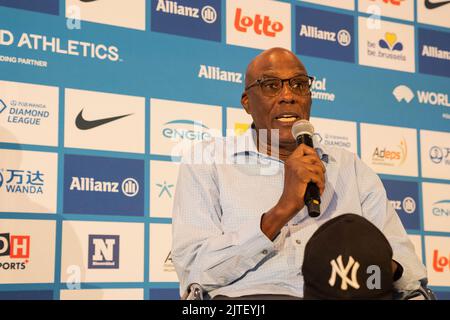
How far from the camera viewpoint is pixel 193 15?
376cm

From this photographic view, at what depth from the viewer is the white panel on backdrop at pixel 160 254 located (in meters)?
3.43

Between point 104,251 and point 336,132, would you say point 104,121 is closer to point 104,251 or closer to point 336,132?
point 104,251

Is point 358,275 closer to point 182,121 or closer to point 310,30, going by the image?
point 182,121

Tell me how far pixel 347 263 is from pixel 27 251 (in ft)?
6.99

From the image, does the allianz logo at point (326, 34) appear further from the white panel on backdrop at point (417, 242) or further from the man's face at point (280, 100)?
the man's face at point (280, 100)

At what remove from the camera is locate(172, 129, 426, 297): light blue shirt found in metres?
2.06

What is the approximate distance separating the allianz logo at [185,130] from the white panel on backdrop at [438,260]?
5.58 ft

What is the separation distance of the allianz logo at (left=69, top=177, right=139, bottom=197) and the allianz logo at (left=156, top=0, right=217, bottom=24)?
989 mm

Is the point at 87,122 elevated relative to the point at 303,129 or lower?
elevated

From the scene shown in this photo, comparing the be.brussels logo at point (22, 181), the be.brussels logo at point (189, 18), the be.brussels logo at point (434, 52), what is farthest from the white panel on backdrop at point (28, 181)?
the be.brussels logo at point (434, 52)

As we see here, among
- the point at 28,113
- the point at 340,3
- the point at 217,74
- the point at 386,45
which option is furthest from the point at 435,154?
the point at 28,113

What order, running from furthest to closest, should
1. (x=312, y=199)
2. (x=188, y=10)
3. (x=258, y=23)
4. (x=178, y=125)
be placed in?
1. (x=258, y=23)
2. (x=188, y=10)
3. (x=178, y=125)
4. (x=312, y=199)

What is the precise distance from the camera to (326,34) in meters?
4.22
